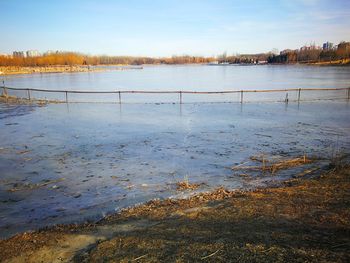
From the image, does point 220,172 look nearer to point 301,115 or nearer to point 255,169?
point 255,169

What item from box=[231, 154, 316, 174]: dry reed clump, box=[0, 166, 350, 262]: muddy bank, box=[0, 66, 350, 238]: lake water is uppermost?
box=[0, 166, 350, 262]: muddy bank

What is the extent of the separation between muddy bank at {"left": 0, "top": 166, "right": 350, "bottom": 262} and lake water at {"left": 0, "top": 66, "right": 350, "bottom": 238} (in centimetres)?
104

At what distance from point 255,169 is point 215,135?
5.33m

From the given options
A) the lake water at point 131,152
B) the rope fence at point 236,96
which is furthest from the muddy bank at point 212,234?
the rope fence at point 236,96

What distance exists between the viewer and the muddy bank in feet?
14.9

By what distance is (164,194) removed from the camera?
25.7 ft

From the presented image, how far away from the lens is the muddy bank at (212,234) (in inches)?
178

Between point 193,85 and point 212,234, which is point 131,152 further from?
point 193,85

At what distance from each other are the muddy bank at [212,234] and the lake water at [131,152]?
1.04m

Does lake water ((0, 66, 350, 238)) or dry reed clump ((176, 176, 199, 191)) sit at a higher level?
dry reed clump ((176, 176, 199, 191))

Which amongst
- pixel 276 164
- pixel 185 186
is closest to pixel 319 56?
pixel 276 164

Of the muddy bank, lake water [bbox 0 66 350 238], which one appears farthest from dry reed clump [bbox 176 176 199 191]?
the muddy bank

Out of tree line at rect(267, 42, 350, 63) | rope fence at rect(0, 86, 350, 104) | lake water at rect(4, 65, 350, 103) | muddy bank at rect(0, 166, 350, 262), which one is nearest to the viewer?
muddy bank at rect(0, 166, 350, 262)

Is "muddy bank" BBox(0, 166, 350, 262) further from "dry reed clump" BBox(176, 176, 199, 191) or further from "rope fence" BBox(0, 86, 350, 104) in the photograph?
"rope fence" BBox(0, 86, 350, 104)
